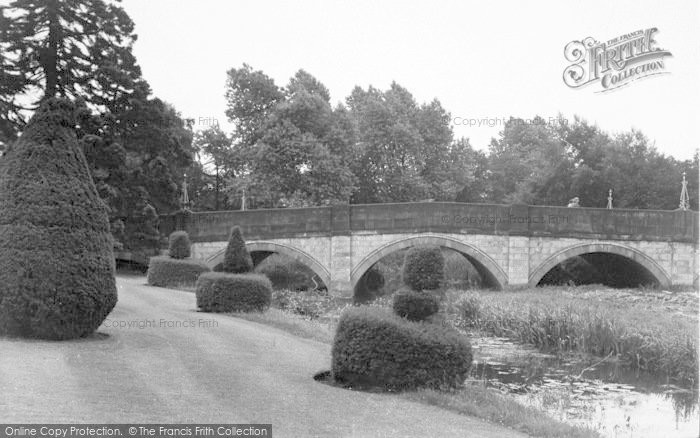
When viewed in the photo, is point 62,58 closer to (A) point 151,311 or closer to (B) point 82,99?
(B) point 82,99

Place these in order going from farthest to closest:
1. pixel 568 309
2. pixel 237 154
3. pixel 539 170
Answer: pixel 539 170 < pixel 237 154 < pixel 568 309

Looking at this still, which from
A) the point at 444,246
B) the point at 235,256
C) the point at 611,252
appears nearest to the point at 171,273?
the point at 235,256

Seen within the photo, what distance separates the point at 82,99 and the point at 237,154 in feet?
45.0

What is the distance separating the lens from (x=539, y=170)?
43688 mm

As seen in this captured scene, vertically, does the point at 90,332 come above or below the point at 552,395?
above

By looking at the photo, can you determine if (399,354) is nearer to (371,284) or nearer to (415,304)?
(415,304)

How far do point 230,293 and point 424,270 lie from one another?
26.6ft

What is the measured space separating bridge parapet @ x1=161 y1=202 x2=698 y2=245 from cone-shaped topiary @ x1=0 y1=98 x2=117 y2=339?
1724 cm

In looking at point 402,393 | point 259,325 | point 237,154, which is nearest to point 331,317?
point 259,325

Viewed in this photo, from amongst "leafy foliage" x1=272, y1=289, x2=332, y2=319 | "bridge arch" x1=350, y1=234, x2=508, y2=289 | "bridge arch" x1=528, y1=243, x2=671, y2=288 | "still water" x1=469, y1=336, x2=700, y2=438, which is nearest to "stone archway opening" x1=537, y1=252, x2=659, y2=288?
"bridge arch" x1=528, y1=243, x2=671, y2=288

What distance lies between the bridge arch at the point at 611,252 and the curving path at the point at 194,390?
18.1 m

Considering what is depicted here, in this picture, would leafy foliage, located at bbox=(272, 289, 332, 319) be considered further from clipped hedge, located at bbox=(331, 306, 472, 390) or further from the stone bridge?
clipped hedge, located at bbox=(331, 306, 472, 390)

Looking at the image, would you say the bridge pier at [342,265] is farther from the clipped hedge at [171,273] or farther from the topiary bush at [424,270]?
the topiary bush at [424,270]

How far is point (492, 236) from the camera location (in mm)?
28141
